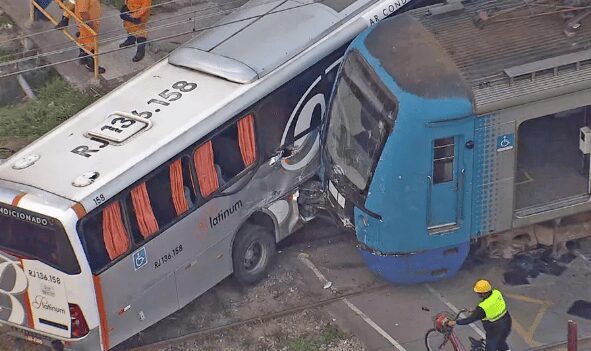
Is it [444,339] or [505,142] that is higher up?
[505,142]

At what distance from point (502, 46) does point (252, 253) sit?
3988 mm

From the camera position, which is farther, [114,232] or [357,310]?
[357,310]

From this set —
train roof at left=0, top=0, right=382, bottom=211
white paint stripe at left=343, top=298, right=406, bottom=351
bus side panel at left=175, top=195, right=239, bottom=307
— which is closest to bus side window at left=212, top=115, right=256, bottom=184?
train roof at left=0, top=0, right=382, bottom=211

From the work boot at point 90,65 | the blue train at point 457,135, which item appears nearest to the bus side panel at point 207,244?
the blue train at point 457,135

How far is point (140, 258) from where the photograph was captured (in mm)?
12141

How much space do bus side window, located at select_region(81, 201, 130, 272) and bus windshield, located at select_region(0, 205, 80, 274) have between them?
0.73 feet

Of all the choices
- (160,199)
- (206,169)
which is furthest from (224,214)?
(160,199)

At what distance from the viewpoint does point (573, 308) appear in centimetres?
1327

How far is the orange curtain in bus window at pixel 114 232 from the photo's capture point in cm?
1170

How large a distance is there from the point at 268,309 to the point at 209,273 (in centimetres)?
95

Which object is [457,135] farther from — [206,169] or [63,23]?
[63,23]

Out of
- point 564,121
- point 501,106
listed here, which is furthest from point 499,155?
point 564,121

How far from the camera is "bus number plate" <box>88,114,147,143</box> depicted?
12297 mm

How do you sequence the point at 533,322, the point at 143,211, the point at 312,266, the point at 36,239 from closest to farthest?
the point at 36,239
the point at 143,211
the point at 533,322
the point at 312,266
